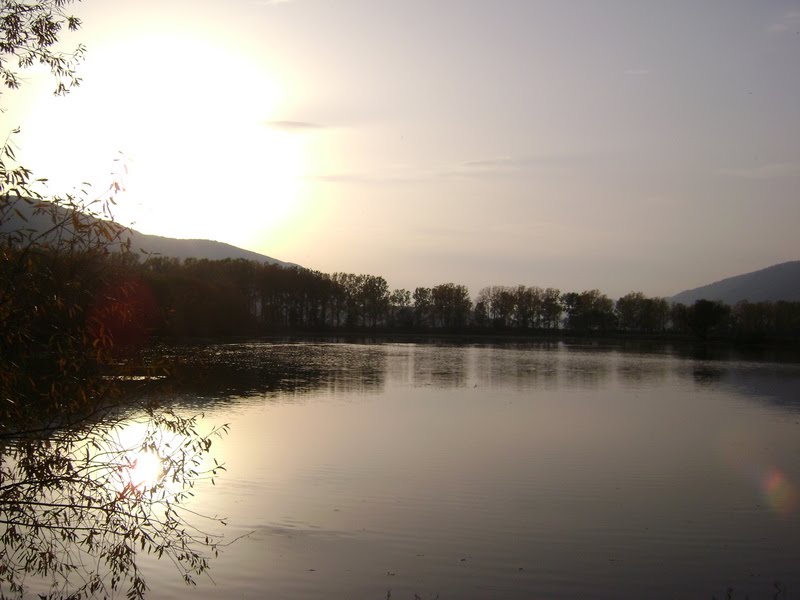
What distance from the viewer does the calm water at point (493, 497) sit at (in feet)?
32.0

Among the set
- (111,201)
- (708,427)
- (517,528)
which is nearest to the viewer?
(111,201)

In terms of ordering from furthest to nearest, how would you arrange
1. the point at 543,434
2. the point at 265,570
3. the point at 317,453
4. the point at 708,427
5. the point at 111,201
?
1. the point at 708,427
2. the point at 543,434
3. the point at 317,453
4. the point at 265,570
5. the point at 111,201

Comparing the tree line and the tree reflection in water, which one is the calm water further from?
the tree line

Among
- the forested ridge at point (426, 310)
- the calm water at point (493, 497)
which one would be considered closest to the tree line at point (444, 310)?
the forested ridge at point (426, 310)

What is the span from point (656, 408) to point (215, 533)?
74.8 ft

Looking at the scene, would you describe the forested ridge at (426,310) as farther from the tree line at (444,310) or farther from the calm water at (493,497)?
the calm water at (493,497)

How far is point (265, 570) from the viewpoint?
32.1 ft

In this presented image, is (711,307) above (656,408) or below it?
above

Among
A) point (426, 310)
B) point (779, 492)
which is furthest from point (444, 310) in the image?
point (779, 492)

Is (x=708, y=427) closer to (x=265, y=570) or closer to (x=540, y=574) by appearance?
(x=540, y=574)

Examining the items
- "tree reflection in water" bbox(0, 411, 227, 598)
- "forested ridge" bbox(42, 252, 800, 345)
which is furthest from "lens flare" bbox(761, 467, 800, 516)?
"forested ridge" bbox(42, 252, 800, 345)

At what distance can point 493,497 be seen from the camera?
13.9m

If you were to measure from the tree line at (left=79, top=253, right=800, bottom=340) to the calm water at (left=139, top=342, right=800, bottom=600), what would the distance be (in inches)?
2769

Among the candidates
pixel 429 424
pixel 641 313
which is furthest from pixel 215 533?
pixel 641 313
